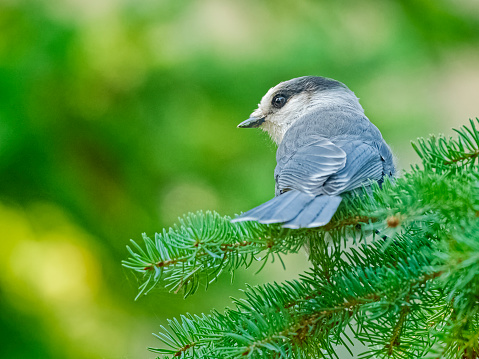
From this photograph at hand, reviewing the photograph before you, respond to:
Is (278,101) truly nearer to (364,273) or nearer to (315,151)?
(315,151)

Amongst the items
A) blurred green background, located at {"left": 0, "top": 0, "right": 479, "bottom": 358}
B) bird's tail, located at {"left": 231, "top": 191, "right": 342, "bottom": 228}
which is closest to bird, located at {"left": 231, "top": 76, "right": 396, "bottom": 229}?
bird's tail, located at {"left": 231, "top": 191, "right": 342, "bottom": 228}

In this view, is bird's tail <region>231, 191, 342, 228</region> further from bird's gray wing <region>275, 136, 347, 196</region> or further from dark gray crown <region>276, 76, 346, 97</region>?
dark gray crown <region>276, 76, 346, 97</region>

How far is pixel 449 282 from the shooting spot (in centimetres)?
88

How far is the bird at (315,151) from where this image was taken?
1129mm

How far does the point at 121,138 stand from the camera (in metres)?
2.85

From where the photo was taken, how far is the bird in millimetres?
1129

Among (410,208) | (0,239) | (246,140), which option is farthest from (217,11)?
(410,208)

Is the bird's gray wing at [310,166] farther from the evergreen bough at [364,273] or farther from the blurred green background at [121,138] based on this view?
the blurred green background at [121,138]

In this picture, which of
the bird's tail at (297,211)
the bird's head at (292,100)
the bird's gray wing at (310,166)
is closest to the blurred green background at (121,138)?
the bird's head at (292,100)

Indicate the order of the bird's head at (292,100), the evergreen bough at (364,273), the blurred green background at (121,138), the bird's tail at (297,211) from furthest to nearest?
the blurred green background at (121,138) < the bird's head at (292,100) < the bird's tail at (297,211) < the evergreen bough at (364,273)

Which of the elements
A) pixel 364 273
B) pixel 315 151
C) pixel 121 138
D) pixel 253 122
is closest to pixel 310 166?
pixel 315 151

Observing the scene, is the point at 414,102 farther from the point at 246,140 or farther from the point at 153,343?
the point at 153,343

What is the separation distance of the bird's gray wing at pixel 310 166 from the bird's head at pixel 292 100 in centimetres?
47

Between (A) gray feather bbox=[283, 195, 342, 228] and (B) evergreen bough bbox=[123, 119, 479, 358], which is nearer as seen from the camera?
(B) evergreen bough bbox=[123, 119, 479, 358]
